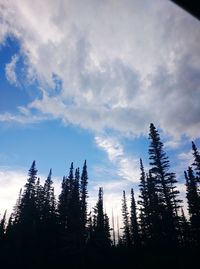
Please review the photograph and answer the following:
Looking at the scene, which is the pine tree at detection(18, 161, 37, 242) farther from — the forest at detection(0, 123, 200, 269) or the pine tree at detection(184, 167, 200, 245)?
the pine tree at detection(184, 167, 200, 245)

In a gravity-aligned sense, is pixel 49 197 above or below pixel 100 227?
above

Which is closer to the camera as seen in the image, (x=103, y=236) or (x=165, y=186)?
(x=165, y=186)

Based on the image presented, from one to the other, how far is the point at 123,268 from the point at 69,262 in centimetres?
1021

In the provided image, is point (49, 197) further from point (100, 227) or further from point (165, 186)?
point (165, 186)

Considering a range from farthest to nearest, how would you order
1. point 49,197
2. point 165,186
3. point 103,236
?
point 49,197, point 103,236, point 165,186

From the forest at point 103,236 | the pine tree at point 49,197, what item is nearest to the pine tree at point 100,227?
the forest at point 103,236

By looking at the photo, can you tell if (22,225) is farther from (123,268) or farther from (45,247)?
(123,268)

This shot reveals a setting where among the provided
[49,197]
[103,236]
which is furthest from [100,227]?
[49,197]

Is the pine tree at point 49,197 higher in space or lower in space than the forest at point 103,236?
higher

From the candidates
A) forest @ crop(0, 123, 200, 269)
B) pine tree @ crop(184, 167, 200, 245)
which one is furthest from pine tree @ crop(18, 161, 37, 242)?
pine tree @ crop(184, 167, 200, 245)

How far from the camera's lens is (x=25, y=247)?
37250 millimetres

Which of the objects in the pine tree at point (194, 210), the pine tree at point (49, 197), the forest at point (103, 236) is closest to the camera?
the forest at point (103, 236)

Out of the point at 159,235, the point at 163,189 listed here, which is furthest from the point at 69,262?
the point at 163,189

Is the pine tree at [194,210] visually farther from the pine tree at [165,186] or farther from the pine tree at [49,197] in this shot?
the pine tree at [49,197]
